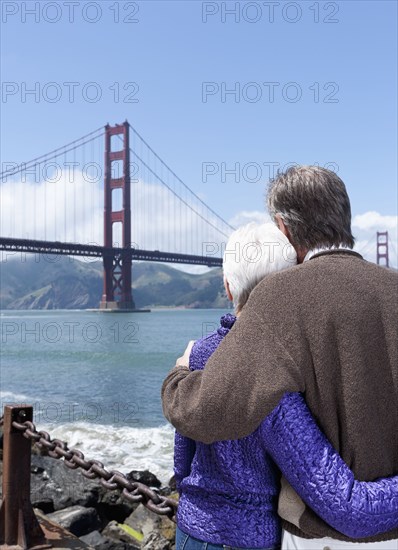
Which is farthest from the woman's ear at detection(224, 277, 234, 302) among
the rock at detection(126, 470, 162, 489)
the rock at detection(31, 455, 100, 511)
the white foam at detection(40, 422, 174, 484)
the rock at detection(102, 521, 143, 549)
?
the white foam at detection(40, 422, 174, 484)

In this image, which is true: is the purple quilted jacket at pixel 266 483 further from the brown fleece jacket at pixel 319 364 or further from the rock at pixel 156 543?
the rock at pixel 156 543

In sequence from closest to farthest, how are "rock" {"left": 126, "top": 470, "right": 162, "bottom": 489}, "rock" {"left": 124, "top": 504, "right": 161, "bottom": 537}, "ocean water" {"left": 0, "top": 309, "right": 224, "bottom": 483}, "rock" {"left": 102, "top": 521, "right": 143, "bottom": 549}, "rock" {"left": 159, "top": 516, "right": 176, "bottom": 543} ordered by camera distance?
"rock" {"left": 159, "top": 516, "right": 176, "bottom": 543} → "rock" {"left": 102, "top": 521, "right": 143, "bottom": 549} → "rock" {"left": 124, "top": 504, "right": 161, "bottom": 537} → "rock" {"left": 126, "top": 470, "right": 162, "bottom": 489} → "ocean water" {"left": 0, "top": 309, "right": 224, "bottom": 483}

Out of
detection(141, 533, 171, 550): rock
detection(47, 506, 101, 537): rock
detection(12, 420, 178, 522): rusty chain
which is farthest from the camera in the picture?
detection(47, 506, 101, 537): rock

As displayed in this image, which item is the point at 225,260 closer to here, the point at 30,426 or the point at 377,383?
the point at 377,383

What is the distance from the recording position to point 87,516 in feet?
13.5

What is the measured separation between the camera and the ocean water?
31.4 ft

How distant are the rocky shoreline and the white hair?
8.19 feet

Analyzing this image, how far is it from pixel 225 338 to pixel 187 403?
11 cm

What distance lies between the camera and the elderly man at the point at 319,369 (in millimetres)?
924

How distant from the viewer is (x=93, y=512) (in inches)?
166

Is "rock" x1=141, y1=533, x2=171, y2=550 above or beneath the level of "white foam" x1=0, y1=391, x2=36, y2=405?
above

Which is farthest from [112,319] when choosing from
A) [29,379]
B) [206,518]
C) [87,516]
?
[206,518]

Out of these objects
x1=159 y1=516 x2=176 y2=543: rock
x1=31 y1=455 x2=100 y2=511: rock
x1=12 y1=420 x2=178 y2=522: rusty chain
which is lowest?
x1=31 y1=455 x2=100 y2=511: rock

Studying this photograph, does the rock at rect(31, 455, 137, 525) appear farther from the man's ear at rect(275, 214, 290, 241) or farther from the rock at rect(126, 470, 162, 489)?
the man's ear at rect(275, 214, 290, 241)
